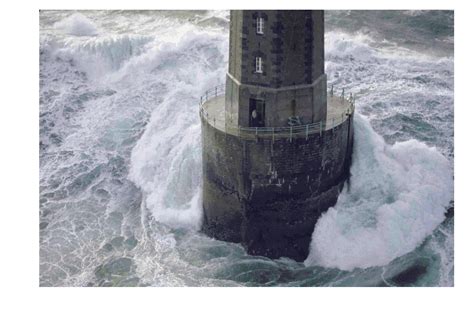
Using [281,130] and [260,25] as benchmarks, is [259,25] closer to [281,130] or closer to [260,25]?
[260,25]

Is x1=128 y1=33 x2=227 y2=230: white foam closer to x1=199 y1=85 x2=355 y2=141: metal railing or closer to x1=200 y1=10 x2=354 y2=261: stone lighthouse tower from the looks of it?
x1=200 y1=10 x2=354 y2=261: stone lighthouse tower

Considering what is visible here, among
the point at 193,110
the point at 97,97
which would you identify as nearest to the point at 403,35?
the point at 193,110

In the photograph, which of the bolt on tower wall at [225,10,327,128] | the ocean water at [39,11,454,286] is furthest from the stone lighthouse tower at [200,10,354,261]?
the ocean water at [39,11,454,286]

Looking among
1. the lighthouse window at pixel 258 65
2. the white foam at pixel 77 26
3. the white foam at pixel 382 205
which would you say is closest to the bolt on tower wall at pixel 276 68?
the lighthouse window at pixel 258 65

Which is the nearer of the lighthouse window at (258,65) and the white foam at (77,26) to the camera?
the lighthouse window at (258,65)

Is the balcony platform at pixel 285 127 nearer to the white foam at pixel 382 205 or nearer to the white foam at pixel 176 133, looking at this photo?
the white foam at pixel 382 205

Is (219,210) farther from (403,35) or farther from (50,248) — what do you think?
(403,35)
